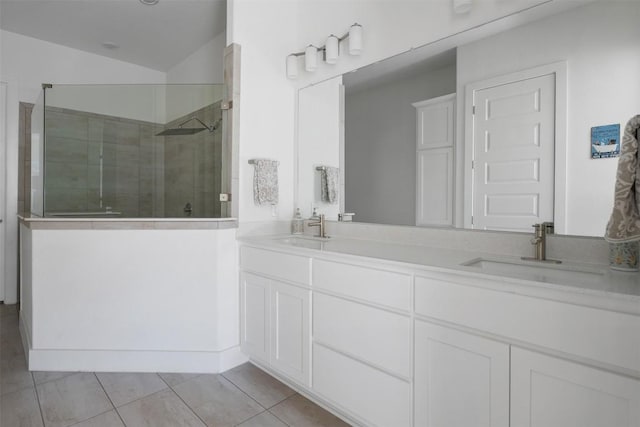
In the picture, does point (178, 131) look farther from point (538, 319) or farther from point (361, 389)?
point (538, 319)

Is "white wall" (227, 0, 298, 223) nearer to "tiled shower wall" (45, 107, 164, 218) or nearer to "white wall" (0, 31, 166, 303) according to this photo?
"tiled shower wall" (45, 107, 164, 218)

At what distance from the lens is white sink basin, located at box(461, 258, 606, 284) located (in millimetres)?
1146

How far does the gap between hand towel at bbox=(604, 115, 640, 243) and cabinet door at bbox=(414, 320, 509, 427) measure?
549mm

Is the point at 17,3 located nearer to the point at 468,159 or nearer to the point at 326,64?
the point at 326,64

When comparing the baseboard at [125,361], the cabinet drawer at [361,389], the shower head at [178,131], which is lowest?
the baseboard at [125,361]

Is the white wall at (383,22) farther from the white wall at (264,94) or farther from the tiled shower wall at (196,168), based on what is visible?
the tiled shower wall at (196,168)

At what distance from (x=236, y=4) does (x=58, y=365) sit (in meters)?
2.57

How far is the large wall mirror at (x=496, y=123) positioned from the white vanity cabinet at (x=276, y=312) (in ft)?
2.14

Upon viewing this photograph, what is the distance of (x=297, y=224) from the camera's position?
2607 mm

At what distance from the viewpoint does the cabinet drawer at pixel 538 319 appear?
930 mm

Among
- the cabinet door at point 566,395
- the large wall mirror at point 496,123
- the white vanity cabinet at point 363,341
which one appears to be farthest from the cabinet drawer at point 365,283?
the large wall mirror at point 496,123

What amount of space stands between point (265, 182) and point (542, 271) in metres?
1.70

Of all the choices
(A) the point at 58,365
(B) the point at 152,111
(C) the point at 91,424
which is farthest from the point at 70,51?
(C) the point at 91,424

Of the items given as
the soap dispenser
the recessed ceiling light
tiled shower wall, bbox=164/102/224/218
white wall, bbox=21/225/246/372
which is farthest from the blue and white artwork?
the recessed ceiling light
